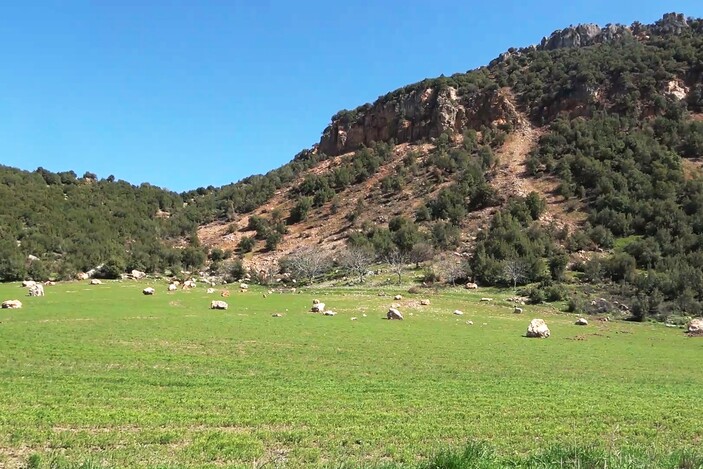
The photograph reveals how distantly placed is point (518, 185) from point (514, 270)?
102 feet

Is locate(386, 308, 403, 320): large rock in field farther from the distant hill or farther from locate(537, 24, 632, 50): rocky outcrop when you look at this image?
locate(537, 24, 632, 50): rocky outcrop

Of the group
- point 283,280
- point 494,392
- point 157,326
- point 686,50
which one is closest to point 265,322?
point 157,326

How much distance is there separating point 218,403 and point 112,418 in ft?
8.37

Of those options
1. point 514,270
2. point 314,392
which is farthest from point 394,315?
point 514,270

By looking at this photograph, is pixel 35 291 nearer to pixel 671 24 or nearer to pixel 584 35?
pixel 584 35

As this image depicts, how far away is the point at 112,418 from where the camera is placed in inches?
425

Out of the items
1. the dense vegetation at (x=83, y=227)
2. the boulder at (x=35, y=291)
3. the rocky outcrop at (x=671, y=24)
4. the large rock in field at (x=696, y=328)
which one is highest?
the rocky outcrop at (x=671, y=24)

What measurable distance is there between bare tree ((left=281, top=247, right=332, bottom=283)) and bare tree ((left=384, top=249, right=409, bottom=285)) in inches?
363

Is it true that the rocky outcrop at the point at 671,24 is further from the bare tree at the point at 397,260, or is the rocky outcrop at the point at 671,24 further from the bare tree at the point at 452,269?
the bare tree at the point at 397,260

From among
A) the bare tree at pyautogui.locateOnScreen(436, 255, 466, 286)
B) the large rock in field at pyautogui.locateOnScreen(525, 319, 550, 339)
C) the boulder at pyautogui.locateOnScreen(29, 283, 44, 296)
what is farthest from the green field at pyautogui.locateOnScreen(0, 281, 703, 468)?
the bare tree at pyautogui.locateOnScreen(436, 255, 466, 286)

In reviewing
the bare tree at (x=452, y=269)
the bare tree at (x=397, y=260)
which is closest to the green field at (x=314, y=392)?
the bare tree at (x=452, y=269)

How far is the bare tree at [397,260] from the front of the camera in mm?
67037

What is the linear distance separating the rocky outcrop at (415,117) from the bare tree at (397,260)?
159ft

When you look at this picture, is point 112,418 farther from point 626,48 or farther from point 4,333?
point 626,48
